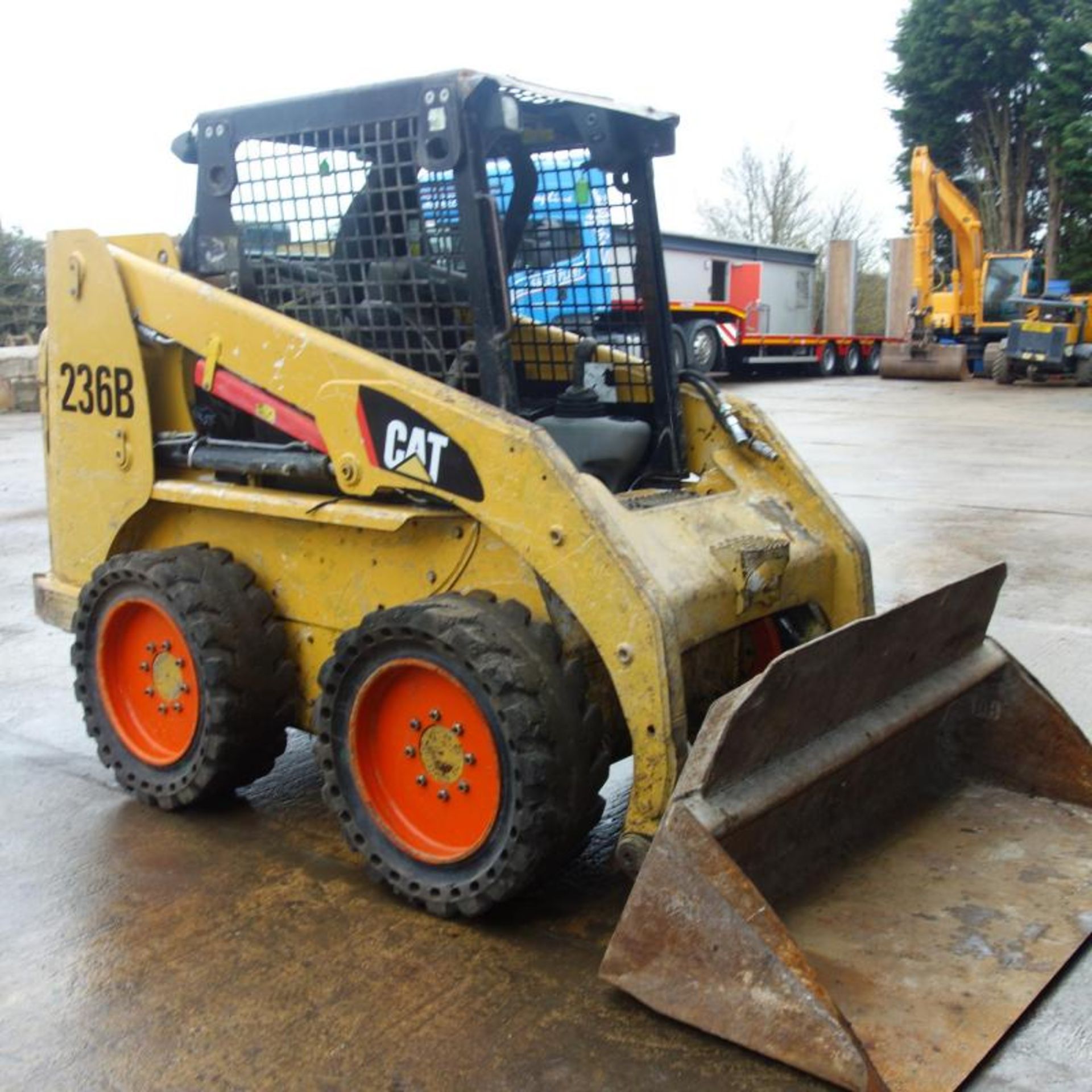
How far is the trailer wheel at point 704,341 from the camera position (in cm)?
2298

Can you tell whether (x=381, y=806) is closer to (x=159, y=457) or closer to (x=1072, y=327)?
(x=159, y=457)

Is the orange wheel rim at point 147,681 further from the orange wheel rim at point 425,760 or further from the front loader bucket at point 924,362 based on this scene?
the front loader bucket at point 924,362

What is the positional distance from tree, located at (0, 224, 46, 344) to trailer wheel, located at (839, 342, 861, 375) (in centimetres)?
1667

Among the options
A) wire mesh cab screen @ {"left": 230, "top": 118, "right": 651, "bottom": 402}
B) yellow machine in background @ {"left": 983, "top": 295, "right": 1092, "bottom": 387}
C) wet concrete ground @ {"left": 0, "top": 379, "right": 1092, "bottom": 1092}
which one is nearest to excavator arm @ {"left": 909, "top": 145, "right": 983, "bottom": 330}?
yellow machine in background @ {"left": 983, "top": 295, "right": 1092, "bottom": 387}

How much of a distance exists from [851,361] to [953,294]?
265cm

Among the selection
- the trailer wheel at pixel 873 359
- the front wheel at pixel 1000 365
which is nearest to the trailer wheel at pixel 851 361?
the trailer wheel at pixel 873 359

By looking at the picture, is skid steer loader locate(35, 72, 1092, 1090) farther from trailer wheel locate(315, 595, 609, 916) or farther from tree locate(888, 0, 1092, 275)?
tree locate(888, 0, 1092, 275)

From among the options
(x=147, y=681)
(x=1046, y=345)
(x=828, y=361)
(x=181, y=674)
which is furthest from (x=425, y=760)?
(x=828, y=361)

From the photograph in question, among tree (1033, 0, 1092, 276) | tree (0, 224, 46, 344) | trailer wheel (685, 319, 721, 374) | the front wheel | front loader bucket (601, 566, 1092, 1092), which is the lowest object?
front loader bucket (601, 566, 1092, 1092)

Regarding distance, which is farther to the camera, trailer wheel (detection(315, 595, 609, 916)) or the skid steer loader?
trailer wheel (detection(315, 595, 609, 916))

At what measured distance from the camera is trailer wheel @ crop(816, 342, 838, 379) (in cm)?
2834

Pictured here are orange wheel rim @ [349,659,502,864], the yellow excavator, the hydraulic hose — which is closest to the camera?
orange wheel rim @ [349,659,502,864]

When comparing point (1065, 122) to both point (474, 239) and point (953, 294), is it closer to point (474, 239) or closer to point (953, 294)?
point (953, 294)

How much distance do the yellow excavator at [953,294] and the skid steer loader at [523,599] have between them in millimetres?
23444
